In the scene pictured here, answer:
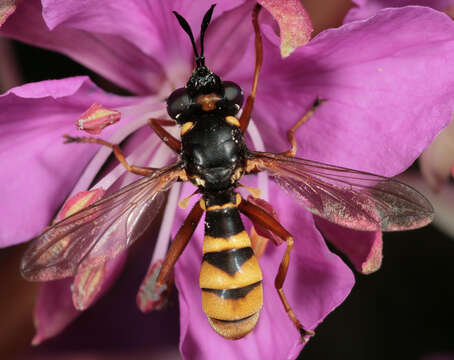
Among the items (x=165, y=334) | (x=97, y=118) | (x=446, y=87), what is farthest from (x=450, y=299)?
(x=97, y=118)

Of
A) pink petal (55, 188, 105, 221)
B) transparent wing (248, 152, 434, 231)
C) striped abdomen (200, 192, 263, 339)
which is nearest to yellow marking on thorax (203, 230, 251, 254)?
striped abdomen (200, 192, 263, 339)

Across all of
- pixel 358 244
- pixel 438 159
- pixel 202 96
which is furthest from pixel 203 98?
pixel 438 159

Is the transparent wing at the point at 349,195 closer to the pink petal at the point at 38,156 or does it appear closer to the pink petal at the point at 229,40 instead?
the pink petal at the point at 229,40

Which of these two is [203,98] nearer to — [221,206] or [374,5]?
[221,206]

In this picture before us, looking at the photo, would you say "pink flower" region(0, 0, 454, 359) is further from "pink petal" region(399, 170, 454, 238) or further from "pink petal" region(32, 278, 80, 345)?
"pink petal" region(399, 170, 454, 238)

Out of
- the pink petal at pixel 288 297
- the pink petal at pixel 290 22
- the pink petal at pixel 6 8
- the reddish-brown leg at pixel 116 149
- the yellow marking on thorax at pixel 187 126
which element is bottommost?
the pink petal at pixel 288 297

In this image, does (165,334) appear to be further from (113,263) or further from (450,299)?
(450,299)

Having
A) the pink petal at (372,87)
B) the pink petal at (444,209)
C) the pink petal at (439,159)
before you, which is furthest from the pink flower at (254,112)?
the pink petal at (444,209)
